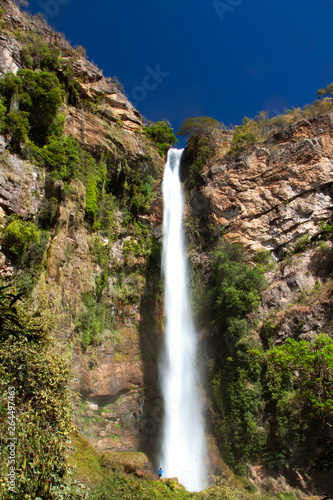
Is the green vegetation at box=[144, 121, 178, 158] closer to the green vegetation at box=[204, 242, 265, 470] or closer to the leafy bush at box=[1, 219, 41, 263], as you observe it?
the green vegetation at box=[204, 242, 265, 470]

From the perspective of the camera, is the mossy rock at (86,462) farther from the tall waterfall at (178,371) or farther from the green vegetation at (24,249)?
the green vegetation at (24,249)

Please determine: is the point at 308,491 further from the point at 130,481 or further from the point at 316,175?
the point at 316,175

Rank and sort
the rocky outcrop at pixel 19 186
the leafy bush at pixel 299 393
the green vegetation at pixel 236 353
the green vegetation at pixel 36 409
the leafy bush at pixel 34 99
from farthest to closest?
the leafy bush at pixel 34 99 → the green vegetation at pixel 236 353 → the rocky outcrop at pixel 19 186 → the leafy bush at pixel 299 393 → the green vegetation at pixel 36 409

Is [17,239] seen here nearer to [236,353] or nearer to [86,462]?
[86,462]

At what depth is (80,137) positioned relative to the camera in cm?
2125

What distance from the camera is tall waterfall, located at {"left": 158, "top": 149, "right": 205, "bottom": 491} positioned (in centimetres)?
1464

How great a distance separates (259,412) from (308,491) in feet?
9.85

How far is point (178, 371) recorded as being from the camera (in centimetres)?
1808

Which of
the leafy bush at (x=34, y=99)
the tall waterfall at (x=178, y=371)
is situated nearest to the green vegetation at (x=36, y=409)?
the tall waterfall at (x=178, y=371)

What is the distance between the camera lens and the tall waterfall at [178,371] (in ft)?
48.0

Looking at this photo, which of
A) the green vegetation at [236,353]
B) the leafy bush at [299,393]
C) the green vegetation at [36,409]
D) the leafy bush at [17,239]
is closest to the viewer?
the green vegetation at [36,409]

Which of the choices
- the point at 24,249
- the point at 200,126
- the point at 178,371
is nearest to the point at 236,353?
the point at 178,371

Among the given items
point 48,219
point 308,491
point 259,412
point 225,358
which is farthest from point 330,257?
point 48,219

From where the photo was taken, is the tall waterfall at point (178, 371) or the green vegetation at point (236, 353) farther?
the tall waterfall at point (178, 371)
